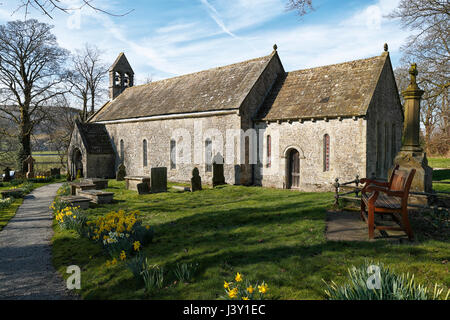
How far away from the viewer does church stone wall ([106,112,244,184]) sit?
59.6 ft

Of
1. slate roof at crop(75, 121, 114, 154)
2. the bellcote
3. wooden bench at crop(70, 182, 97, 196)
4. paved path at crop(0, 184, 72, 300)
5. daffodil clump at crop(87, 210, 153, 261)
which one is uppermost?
the bellcote

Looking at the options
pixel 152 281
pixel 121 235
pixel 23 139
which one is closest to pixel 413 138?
pixel 152 281

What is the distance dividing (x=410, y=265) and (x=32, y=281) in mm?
7076

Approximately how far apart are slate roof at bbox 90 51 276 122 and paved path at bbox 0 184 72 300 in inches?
454

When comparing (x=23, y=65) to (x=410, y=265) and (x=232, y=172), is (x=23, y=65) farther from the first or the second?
(x=410, y=265)

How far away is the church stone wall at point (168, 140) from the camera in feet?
59.6

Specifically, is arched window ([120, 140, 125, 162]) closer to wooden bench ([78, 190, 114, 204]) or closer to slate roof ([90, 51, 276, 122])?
slate roof ([90, 51, 276, 122])

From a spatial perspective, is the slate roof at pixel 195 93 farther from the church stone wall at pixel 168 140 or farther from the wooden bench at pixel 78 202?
the wooden bench at pixel 78 202

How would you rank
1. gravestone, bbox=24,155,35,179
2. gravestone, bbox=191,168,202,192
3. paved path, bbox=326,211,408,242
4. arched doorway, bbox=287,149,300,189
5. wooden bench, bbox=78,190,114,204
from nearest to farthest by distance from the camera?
paved path, bbox=326,211,408,242, wooden bench, bbox=78,190,114,204, gravestone, bbox=191,168,202,192, arched doorway, bbox=287,149,300,189, gravestone, bbox=24,155,35,179

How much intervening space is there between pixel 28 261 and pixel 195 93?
54.1 ft

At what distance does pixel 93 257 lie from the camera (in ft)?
22.0

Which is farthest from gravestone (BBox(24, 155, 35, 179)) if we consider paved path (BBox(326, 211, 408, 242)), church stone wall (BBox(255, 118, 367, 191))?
paved path (BBox(326, 211, 408, 242))

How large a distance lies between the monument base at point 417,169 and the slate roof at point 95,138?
22.8m
